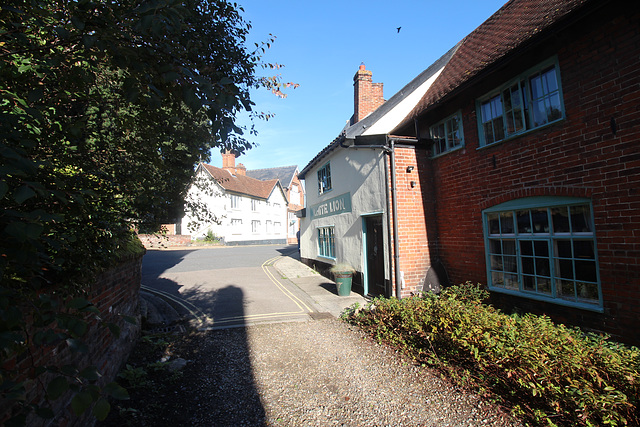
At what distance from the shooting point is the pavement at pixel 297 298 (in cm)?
742

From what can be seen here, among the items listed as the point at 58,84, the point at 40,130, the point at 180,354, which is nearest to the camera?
the point at 40,130

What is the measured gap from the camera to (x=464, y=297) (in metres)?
6.71

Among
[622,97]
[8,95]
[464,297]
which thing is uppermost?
[622,97]

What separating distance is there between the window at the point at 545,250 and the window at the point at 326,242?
6904 millimetres

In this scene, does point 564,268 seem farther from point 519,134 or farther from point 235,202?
point 235,202

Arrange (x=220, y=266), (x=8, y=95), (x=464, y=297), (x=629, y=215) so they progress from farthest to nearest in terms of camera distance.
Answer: (x=220, y=266) < (x=464, y=297) < (x=629, y=215) < (x=8, y=95)

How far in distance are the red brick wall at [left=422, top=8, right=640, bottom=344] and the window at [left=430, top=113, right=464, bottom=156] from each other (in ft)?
4.17

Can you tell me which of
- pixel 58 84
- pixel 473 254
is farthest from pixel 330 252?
pixel 58 84

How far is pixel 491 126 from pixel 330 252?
8.05 meters

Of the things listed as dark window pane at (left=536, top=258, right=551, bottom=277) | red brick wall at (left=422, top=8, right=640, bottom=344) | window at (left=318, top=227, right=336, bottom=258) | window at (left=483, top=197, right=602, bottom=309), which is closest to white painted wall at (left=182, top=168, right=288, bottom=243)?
window at (left=318, top=227, right=336, bottom=258)

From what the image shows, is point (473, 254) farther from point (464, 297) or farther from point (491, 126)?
point (491, 126)

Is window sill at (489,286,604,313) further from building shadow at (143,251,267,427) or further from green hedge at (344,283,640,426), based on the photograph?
building shadow at (143,251,267,427)

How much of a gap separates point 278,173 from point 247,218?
755 inches

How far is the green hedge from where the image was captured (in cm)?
318
